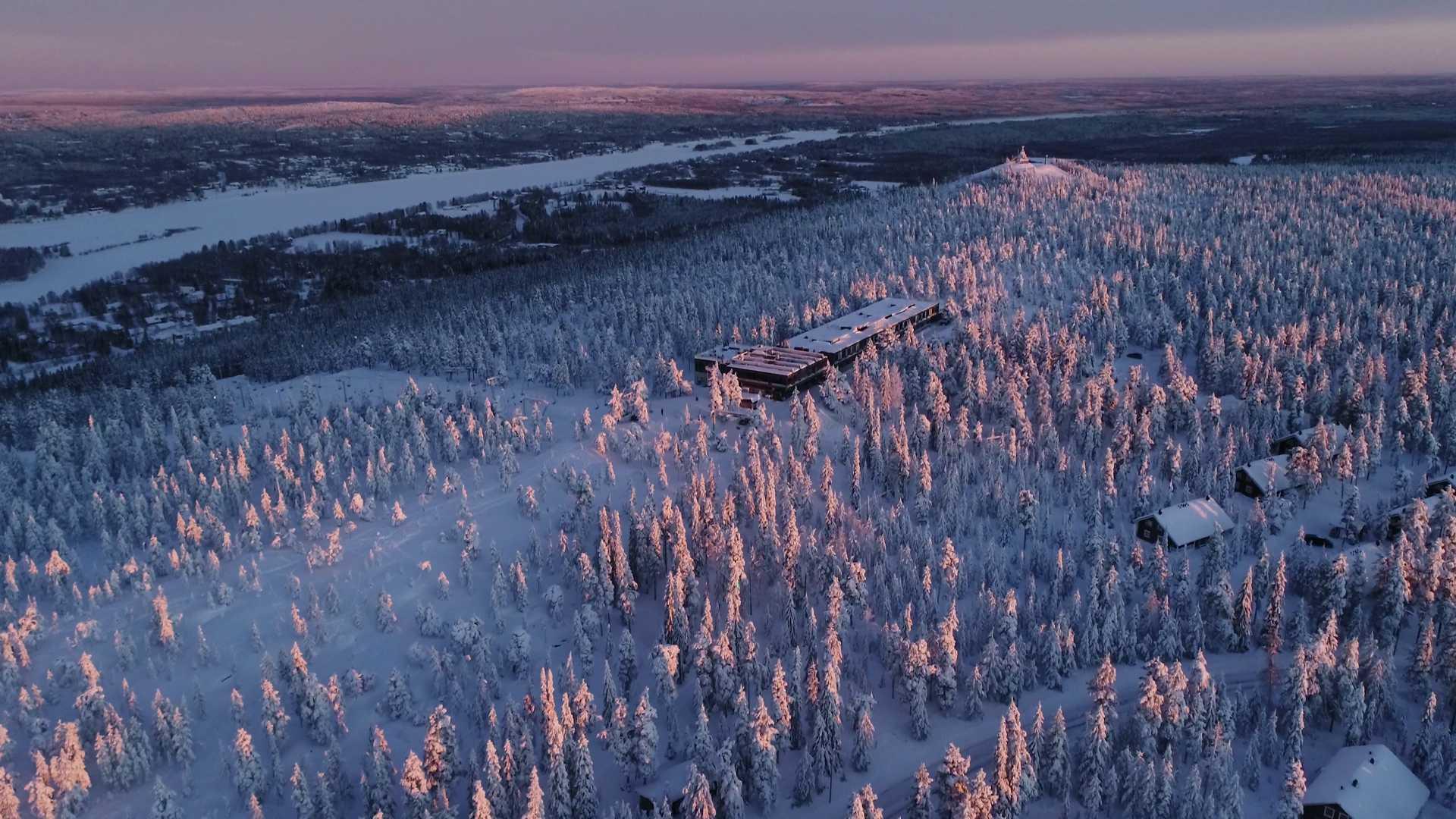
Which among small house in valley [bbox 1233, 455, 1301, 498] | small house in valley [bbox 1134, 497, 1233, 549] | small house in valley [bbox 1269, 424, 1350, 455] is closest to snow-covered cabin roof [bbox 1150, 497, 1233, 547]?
small house in valley [bbox 1134, 497, 1233, 549]

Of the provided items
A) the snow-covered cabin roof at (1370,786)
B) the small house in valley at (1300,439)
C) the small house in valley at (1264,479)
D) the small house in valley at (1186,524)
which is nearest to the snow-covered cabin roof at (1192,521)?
the small house in valley at (1186,524)

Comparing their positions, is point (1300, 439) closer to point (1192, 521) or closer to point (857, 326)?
point (1192, 521)

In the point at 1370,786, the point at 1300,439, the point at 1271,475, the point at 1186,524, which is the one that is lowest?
the point at 1370,786

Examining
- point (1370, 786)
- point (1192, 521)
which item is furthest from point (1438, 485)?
point (1370, 786)

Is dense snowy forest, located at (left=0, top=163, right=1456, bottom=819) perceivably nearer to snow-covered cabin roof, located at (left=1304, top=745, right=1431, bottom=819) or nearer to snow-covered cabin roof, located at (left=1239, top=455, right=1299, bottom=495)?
snow-covered cabin roof, located at (left=1239, top=455, right=1299, bottom=495)

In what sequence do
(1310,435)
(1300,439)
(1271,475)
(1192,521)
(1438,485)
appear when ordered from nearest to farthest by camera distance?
(1192,521) < (1438,485) < (1271,475) < (1310,435) < (1300,439)

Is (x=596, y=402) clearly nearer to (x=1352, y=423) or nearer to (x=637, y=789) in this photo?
(x=637, y=789)

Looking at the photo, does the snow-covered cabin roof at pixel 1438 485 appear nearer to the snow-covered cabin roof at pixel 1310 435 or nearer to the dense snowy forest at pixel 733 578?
the dense snowy forest at pixel 733 578
